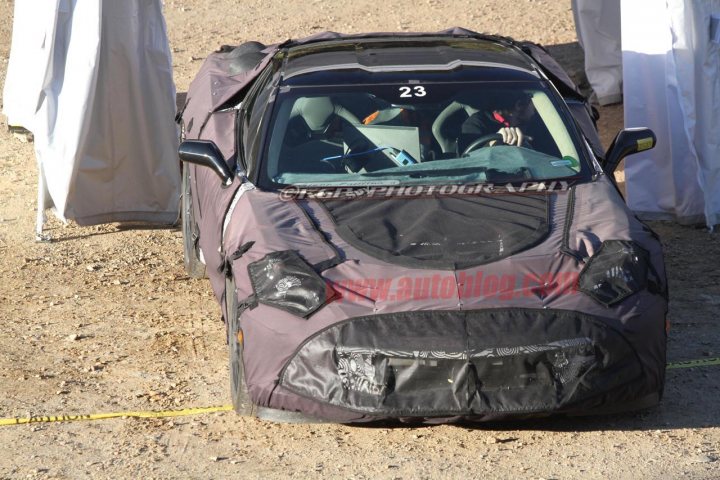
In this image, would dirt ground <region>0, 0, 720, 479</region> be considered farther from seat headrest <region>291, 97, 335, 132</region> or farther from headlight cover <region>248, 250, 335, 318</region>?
seat headrest <region>291, 97, 335, 132</region>

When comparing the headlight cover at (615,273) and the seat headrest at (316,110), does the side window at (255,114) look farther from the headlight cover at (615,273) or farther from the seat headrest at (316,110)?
the headlight cover at (615,273)

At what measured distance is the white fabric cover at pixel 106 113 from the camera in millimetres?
9039

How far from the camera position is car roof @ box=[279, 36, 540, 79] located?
694 cm

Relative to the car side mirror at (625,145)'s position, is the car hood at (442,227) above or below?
above

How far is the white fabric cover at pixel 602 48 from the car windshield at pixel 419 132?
20.5ft

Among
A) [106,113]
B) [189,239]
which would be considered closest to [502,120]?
[189,239]

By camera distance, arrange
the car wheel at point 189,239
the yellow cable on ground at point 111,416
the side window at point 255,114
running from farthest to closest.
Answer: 1. the car wheel at point 189,239
2. the side window at point 255,114
3. the yellow cable on ground at point 111,416

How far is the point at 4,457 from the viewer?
5379 mm

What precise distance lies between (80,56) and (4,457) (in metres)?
4.37

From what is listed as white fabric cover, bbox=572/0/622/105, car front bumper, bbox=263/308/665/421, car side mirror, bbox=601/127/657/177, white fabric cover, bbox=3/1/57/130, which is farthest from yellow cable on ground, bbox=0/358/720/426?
white fabric cover, bbox=572/0/622/105

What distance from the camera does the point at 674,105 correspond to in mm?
9289

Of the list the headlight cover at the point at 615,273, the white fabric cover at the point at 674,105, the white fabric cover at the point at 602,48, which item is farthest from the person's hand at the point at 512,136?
the white fabric cover at the point at 602,48

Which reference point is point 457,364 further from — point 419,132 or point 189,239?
point 189,239

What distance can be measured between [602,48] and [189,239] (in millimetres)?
6235
